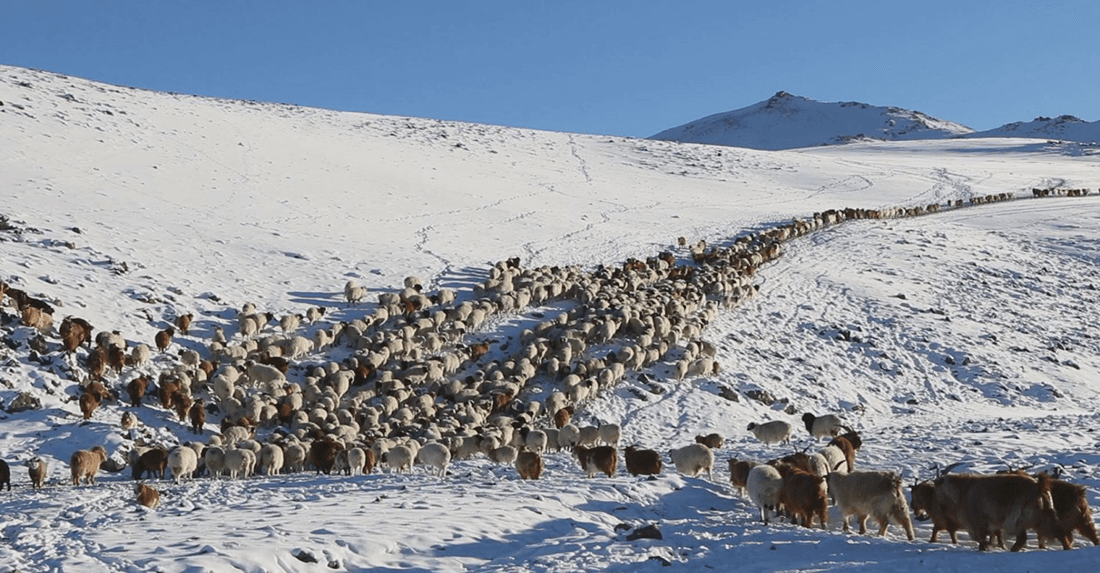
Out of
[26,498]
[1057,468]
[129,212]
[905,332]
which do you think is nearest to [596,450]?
[1057,468]

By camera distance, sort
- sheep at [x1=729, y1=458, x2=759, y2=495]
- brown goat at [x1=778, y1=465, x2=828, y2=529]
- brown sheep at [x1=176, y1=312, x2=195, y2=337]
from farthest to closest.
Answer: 1. brown sheep at [x1=176, y1=312, x2=195, y2=337]
2. sheep at [x1=729, y1=458, x2=759, y2=495]
3. brown goat at [x1=778, y1=465, x2=828, y2=529]

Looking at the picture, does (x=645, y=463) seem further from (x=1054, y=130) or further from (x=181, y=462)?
(x=1054, y=130)

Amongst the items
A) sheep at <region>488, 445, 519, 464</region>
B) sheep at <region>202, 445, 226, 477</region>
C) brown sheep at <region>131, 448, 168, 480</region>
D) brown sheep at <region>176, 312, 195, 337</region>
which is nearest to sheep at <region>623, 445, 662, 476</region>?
sheep at <region>488, 445, 519, 464</region>

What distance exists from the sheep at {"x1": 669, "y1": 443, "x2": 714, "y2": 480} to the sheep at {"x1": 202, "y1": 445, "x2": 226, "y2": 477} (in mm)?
7425

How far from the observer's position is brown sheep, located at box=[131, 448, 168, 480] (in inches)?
598

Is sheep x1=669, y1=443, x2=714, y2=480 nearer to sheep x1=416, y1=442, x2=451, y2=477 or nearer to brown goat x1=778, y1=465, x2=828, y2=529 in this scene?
brown goat x1=778, y1=465, x2=828, y2=529

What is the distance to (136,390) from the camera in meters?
18.8

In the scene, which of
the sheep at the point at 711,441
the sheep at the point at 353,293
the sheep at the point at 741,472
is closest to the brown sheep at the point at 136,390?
the sheep at the point at 353,293

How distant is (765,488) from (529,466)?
3928 mm

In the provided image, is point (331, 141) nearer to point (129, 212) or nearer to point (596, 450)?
point (129, 212)

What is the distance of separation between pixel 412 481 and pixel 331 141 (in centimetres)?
4549

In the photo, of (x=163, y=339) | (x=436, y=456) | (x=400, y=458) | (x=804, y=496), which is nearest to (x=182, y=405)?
(x=163, y=339)

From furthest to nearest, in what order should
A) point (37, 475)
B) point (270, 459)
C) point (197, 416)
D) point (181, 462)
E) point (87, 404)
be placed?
point (197, 416), point (87, 404), point (270, 459), point (181, 462), point (37, 475)

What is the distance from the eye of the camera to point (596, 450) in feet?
49.5
